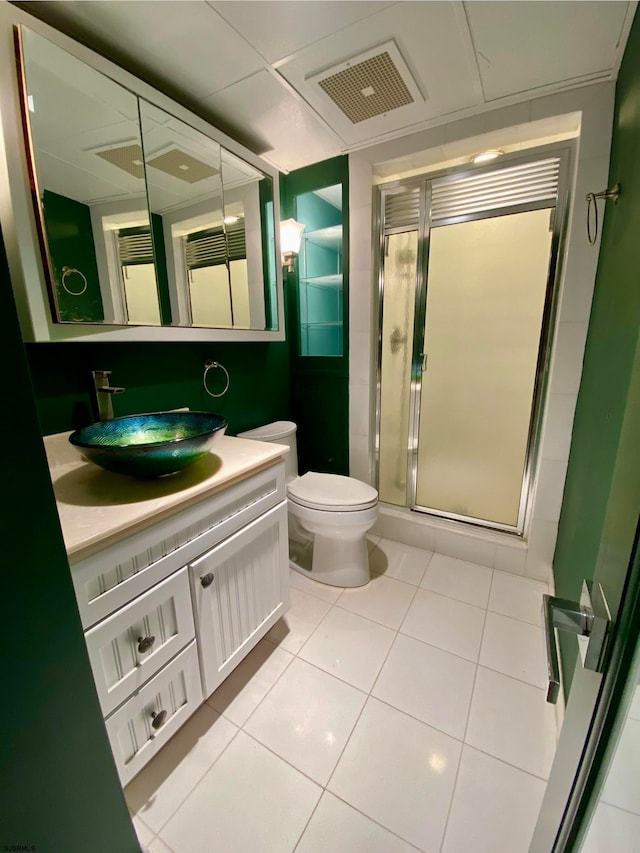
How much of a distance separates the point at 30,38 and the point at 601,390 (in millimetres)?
1983

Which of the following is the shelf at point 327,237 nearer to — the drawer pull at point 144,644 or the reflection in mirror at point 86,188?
the reflection in mirror at point 86,188

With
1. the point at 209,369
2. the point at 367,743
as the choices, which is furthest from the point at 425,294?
the point at 367,743

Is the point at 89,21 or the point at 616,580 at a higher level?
Answer: the point at 89,21

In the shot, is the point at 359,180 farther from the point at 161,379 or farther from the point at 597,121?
the point at 161,379

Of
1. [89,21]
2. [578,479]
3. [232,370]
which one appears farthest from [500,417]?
[89,21]

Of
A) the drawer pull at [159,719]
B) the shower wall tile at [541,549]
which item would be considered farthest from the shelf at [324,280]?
the drawer pull at [159,719]

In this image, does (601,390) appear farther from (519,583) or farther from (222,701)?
(222,701)

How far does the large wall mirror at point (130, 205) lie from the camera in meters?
1.02

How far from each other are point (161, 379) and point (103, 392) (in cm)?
30

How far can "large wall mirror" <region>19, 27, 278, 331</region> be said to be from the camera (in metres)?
1.02

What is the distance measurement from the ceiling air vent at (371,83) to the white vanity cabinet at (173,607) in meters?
1.46

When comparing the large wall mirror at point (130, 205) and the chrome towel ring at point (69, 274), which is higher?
the large wall mirror at point (130, 205)

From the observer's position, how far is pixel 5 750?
500 mm

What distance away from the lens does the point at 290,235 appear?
1.90 m
